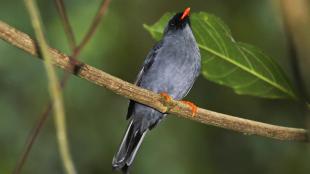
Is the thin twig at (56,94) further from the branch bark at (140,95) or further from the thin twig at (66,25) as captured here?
the branch bark at (140,95)

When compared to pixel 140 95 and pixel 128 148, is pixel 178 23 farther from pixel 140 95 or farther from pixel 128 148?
pixel 140 95

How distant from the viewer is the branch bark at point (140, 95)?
2.16 meters

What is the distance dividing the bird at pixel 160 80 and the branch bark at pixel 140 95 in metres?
1.48

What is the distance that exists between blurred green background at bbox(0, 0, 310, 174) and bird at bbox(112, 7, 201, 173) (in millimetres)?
1146

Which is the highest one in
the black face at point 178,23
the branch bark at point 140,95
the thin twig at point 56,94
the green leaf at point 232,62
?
the black face at point 178,23

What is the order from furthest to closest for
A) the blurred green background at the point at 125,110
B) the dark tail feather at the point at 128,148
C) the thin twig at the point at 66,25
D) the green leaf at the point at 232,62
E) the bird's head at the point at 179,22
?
the blurred green background at the point at 125,110 → the bird's head at the point at 179,22 → the dark tail feather at the point at 128,148 → the green leaf at the point at 232,62 → the thin twig at the point at 66,25

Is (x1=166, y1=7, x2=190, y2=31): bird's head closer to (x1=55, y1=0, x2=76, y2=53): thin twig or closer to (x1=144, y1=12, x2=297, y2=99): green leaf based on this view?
(x1=144, y1=12, x2=297, y2=99): green leaf

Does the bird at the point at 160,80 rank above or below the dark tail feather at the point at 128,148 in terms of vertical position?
above

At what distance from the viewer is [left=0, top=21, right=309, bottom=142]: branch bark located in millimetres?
2156

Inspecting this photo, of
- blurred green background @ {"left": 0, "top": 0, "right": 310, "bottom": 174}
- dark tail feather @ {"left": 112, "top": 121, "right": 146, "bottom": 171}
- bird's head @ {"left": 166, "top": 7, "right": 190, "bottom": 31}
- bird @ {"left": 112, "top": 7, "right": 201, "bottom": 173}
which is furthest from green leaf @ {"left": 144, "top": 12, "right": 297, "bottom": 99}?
blurred green background @ {"left": 0, "top": 0, "right": 310, "bottom": 174}

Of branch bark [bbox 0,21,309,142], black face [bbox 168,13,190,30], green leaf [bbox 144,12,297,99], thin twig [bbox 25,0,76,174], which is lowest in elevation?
thin twig [bbox 25,0,76,174]

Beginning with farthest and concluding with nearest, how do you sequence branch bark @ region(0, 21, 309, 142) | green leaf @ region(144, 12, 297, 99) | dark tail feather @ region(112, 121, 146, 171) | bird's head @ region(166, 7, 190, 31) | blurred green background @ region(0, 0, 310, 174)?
blurred green background @ region(0, 0, 310, 174), bird's head @ region(166, 7, 190, 31), dark tail feather @ region(112, 121, 146, 171), green leaf @ region(144, 12, 297, 99), branch bark @ region(0, 21, 309, 142)

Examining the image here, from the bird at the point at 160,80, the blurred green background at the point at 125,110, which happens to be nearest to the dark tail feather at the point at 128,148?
the bird at the point at 160,80

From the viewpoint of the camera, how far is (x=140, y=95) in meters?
2.74
